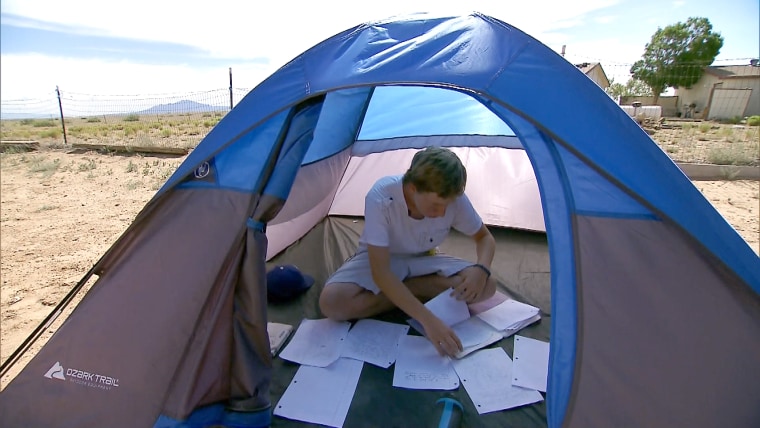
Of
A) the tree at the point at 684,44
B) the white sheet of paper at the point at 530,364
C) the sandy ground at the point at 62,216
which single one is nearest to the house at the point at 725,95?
the tree at the point at 684,44

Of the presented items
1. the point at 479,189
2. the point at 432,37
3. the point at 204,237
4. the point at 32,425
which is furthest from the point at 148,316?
the point at 479,189

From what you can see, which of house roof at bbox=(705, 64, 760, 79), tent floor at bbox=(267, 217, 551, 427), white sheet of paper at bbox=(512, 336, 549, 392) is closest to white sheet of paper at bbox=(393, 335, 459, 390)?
tent floor at bbox=(267, 217, 551, 427)

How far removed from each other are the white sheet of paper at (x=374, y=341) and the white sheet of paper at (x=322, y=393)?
0.17ft

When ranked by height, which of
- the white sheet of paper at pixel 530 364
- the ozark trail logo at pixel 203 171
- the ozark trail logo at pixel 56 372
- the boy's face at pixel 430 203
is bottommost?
the white sheet of paper at pixel 530 364

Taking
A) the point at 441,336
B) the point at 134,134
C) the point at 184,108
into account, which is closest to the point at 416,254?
the point at 441,336

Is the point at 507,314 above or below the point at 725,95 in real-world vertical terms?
below

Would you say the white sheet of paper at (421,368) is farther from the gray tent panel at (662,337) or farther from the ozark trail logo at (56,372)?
the ozark trail logo at (56,372)

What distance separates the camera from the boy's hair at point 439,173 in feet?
5.54

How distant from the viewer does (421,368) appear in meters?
1.80

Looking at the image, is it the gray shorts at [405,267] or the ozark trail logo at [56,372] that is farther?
the gray shorts at [405,267]

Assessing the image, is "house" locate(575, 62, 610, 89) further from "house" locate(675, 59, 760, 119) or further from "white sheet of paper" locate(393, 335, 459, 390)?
"house" locate(675, 59, 760, 119)

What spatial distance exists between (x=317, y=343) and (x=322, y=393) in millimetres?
304

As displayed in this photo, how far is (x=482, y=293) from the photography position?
2148 mm

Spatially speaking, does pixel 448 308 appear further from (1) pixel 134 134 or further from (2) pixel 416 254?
(1) pixel 134 134
